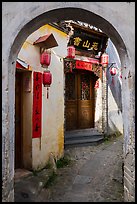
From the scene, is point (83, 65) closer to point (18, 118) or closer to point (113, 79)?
point (113, 79)

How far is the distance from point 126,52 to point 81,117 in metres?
8.54

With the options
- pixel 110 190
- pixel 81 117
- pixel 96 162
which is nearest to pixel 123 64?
pixel 110 190

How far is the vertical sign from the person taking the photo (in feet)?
20.6

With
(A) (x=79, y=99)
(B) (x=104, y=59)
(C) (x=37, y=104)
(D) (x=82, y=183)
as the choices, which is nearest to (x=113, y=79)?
(B) (x=104, y=59)

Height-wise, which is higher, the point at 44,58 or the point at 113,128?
the point at 44,58

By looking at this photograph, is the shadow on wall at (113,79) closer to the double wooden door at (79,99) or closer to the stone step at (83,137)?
the double wooden door at (79,99)

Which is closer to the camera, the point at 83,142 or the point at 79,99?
the point at 83,142

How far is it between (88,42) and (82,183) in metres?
7.14

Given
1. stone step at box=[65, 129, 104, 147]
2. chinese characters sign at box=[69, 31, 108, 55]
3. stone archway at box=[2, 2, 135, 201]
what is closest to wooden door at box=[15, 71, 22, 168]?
stone archway at box=[2, 2, 135, 201]

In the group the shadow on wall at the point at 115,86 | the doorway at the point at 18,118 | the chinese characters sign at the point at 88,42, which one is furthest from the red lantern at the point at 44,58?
the shadow on wall at the point at 115,86

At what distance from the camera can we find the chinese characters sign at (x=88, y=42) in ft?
33.5

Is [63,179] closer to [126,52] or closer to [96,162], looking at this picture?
[96,162]

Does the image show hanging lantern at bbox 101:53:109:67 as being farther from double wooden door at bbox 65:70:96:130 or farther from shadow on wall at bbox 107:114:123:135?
shadow on wall at bbox 107:114:123:135

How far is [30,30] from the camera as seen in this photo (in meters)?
3.45
